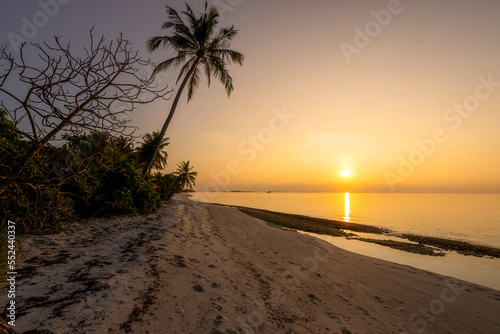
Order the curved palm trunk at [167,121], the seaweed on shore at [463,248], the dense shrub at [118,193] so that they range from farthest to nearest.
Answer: the curved palm trunk at [167,121] → the seaweed on shore at [463,248] → the dense shrub at [118,193]

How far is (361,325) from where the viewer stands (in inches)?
164

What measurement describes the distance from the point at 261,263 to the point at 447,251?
15282mm

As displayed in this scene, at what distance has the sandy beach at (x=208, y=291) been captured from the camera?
297 cm

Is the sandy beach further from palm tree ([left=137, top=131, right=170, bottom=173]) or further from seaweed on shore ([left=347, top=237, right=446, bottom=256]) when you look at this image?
palm tree ([left=137, top=131, right=170, bottom=173])

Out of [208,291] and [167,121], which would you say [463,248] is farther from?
[167,121]

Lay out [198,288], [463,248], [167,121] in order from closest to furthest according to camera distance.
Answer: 1. [198,288]
2. [167,121]
3. [463,248]

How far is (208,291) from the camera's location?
4020mm

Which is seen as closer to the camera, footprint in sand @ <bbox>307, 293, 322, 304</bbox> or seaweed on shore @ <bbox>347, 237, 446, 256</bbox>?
footprint in sand @ <bbox>307, 293, 322, 304</bbox>

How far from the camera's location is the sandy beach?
9.75 feet

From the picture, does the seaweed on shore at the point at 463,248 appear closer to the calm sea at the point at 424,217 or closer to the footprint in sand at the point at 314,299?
the calm sea at the point at 424,217

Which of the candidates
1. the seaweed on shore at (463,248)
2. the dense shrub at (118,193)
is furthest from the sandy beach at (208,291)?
the seaweed on shore at (463,248)

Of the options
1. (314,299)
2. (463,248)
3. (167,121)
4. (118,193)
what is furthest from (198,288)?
(463,248)

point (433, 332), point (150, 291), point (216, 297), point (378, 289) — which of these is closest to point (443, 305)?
point (378, 289)

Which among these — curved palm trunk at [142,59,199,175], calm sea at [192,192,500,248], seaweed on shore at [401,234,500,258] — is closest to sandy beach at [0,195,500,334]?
curved palm trunk at [142,59,199,175]
